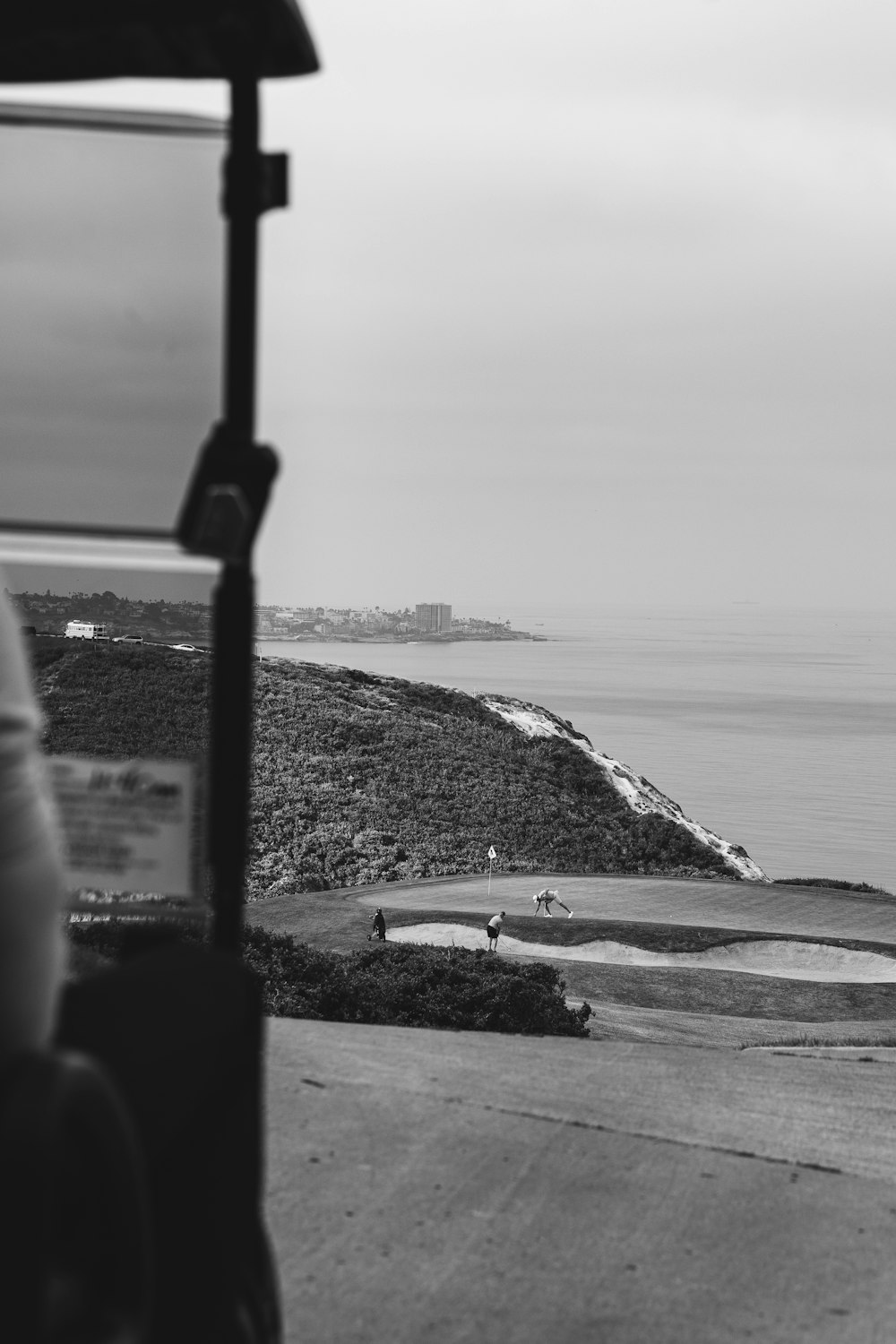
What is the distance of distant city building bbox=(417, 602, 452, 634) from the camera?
133 meters

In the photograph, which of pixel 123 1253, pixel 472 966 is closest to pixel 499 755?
pixel 472 966

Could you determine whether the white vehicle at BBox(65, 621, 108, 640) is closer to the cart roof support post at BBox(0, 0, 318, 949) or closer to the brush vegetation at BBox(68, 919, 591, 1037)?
the cart roof support post at BBox(0, 0, 318, 949)

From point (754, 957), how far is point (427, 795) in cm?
1939

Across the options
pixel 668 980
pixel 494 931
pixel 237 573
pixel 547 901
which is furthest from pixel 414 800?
pixel 237 573

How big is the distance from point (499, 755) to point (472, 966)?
3487cm

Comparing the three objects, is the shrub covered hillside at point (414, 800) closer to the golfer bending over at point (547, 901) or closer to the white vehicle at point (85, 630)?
the golfer bending over at point (547, 901)

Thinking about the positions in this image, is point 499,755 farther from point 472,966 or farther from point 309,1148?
point 309,1148

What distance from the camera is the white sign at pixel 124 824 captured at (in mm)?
2059

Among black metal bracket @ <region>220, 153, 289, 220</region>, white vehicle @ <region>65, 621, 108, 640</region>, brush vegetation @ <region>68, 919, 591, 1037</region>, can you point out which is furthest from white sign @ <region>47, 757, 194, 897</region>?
brush vegetation @ <region>68, 919, 591, 1037</region>

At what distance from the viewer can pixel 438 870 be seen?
33344mm

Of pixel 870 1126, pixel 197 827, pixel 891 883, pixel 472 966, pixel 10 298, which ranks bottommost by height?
pixel 891 883

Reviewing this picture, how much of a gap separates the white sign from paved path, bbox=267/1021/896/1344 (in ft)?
3.05

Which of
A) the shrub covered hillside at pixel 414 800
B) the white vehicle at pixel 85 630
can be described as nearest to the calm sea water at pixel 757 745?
the shrub covered hillside at pixel 414 800

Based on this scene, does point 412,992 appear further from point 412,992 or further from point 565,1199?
point 565,1199
